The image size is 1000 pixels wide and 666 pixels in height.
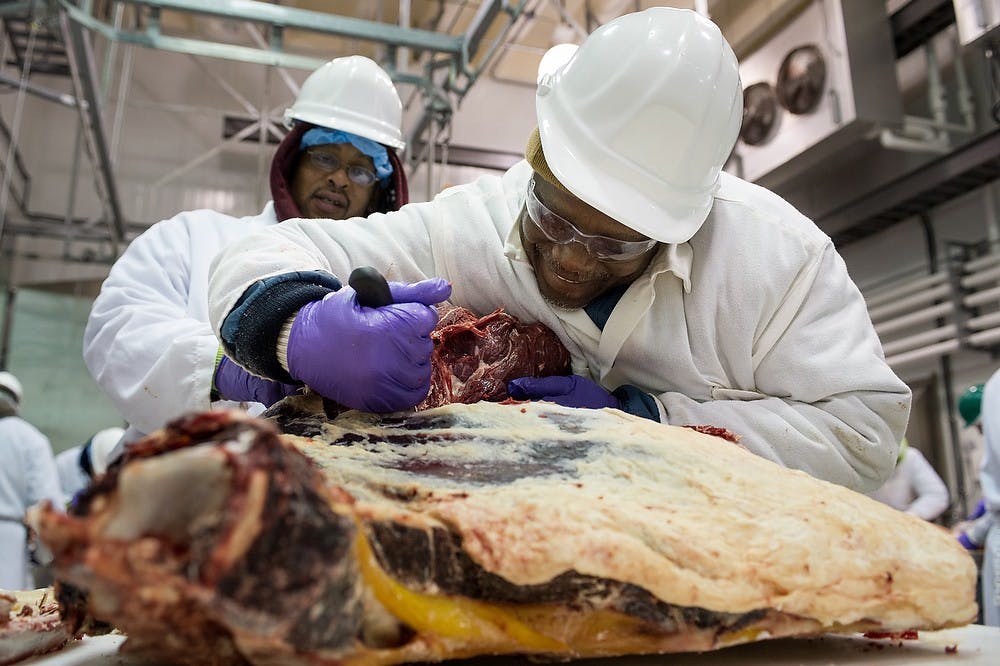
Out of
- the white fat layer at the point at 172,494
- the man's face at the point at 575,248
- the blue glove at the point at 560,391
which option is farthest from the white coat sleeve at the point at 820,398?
the white fat layer at the point at 172,494

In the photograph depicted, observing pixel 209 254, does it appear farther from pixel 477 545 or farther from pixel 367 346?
pixel 477 545

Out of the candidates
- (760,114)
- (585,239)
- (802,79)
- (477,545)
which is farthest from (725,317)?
(760,114)

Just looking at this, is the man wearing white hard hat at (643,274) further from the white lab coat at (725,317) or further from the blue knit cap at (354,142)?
the blue knit cap at (354,142)

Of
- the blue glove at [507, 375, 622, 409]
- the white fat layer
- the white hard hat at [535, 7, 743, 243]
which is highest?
the white hard hat at [535, 7, 743, 243]

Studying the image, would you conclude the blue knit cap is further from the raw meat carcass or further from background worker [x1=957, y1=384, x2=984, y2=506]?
background worker [x1=957, y1=384, x2=984, y2=506]

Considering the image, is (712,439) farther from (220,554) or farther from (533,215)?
(220,554)

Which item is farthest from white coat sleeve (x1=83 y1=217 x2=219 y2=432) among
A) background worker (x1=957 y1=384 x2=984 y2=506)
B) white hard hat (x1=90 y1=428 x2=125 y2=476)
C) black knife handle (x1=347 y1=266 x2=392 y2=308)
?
background worker (x1=957 y1=384 x2=984 y2=506)

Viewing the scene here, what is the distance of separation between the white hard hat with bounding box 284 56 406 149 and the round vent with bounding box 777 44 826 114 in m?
4.18

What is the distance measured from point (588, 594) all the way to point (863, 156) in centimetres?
761

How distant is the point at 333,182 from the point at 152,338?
42.9 inches

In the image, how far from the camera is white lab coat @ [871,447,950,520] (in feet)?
22.8

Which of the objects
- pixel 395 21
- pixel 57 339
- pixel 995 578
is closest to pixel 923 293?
pixel 995 578

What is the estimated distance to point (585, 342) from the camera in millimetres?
1982

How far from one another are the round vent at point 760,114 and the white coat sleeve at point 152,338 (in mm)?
5406
